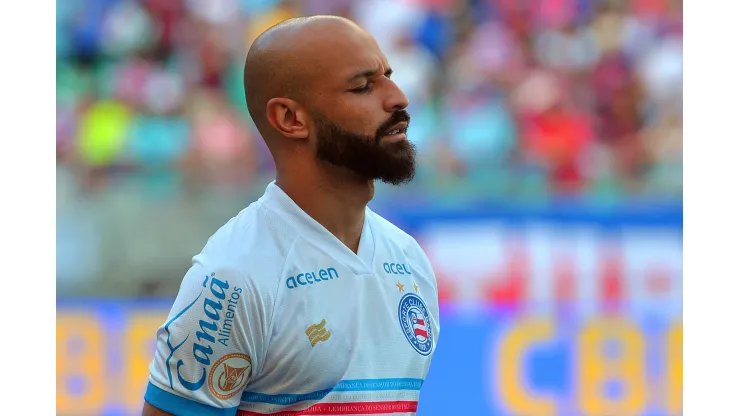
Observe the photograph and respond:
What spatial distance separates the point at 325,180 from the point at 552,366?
452 cm

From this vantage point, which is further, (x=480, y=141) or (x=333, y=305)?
(x=480, y=141)

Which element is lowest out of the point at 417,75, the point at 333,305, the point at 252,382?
the point at 252,382

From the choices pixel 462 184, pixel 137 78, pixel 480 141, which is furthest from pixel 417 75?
pixel 137 78

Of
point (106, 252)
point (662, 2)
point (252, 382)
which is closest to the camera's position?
point (252, 382)

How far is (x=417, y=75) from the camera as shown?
26.8ft

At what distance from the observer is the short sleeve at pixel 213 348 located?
2.06 metres

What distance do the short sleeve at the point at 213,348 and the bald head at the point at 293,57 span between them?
441 millimetres

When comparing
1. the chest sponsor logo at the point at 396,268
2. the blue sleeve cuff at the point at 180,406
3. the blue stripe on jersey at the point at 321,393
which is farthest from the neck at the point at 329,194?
the blue sleeve cuff at the point at 180,406

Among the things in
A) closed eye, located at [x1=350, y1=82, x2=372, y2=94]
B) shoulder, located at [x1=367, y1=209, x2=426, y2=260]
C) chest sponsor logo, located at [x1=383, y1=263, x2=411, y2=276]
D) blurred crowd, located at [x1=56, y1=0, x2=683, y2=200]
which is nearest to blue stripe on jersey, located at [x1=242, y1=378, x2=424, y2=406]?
chest sponsor logo, located at [x1=383, y1=263, x2=411, y2=276]

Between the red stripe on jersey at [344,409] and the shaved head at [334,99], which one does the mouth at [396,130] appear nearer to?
the shaved head at [334,99]

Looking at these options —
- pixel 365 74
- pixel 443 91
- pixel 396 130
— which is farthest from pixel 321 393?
pixel 443 91

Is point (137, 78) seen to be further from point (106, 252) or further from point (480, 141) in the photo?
point (480, 141)

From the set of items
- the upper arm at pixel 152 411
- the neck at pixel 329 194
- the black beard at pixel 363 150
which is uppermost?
the black beard at pixel 363 150

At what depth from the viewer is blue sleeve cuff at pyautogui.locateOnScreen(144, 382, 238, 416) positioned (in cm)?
208
